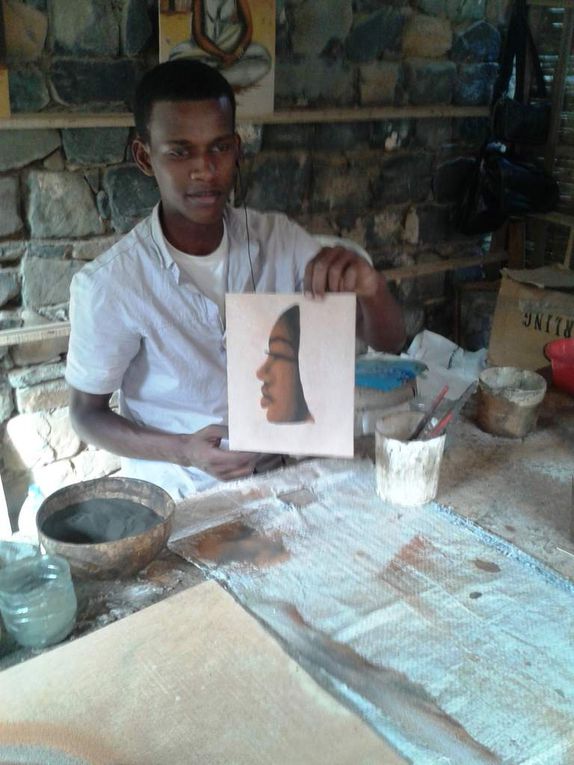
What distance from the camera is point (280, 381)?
1137 mm

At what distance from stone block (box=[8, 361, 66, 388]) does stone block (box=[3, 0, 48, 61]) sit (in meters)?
0.88

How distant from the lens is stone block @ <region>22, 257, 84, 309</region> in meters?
2.19

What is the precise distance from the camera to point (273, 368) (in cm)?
113

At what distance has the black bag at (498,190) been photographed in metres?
3.13

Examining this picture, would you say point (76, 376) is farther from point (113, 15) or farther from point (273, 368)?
point (113, 15)

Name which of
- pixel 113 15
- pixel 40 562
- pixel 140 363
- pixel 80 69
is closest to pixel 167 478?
pixel 140 363

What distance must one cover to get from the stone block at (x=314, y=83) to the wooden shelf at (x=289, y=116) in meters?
0.04

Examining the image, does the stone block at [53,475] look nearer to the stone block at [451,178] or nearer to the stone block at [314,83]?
the stone block at [314,83]

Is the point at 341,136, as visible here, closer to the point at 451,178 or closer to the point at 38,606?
the point at 451,178

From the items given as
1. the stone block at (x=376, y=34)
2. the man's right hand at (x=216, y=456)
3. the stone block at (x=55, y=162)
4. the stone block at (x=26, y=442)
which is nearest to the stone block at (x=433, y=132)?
the stone block at (x=376, y=34)

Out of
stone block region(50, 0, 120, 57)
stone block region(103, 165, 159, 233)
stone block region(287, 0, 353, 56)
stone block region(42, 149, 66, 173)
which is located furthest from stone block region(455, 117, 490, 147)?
stone block region(42, 149, 66, 173)

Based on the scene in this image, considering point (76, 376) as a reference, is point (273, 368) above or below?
above

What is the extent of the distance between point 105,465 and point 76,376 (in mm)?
1097

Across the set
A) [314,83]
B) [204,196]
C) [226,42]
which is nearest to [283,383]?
[204,196]
